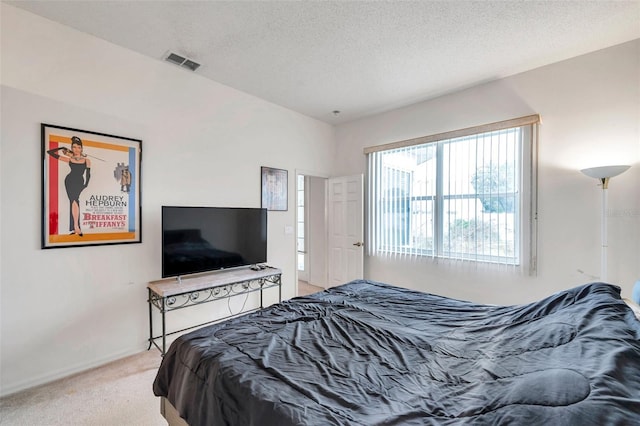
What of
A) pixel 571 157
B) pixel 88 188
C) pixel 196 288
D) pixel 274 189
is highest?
pixel 571 157

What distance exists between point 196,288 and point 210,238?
1.84ft

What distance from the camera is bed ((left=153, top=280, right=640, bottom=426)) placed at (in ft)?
2.76

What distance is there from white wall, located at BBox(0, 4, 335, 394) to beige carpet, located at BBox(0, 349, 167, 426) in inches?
7.6

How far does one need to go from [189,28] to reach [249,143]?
1.49 m

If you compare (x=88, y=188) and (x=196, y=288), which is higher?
(x=88, y=188)

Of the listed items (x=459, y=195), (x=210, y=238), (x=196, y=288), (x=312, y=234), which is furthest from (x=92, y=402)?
(x=459, y=195)

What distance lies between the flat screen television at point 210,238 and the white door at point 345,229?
1.48 metres

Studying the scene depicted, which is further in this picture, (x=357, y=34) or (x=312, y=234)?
(x=312, y=234)

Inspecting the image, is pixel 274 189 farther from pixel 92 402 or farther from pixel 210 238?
pixel 92 402

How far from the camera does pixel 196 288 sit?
8.87 feet

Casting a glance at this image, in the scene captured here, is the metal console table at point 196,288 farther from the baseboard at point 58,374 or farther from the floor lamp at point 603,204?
the floor lamp at point 603,204

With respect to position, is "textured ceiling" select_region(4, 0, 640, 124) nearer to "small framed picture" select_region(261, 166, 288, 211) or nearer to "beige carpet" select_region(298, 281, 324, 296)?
"small framed picture" select_region(261, 166, 288, 211)

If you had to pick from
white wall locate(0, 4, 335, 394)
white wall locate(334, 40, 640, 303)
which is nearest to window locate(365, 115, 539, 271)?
white wall locate(334, 40, 640, 303)

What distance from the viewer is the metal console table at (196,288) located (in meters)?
2.60
